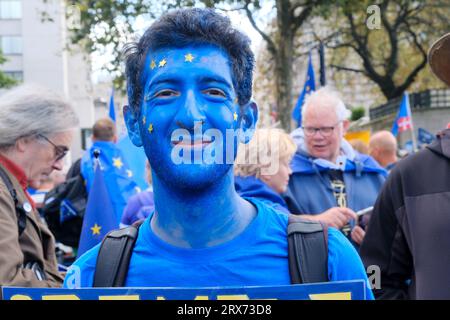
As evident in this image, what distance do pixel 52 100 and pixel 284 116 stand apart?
8.71 meters

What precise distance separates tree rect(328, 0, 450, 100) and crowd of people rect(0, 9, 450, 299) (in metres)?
12.4

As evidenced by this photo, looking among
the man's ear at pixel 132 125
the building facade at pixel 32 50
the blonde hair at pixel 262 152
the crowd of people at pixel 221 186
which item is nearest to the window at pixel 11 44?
the building facade at pixel 32 50

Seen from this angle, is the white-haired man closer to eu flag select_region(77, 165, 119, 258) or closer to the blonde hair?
the blonde hair

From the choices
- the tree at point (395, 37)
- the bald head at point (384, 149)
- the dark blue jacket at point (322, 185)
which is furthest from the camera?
the tree at point (395, 37)

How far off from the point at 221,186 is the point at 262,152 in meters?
1.68

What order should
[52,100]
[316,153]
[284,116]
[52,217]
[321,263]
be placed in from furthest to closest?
[284,116] < [52,217] < [316,153] < [52,100] < [321,263]

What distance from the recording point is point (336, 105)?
169 inches

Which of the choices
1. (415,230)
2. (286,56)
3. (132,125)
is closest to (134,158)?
(415,230)

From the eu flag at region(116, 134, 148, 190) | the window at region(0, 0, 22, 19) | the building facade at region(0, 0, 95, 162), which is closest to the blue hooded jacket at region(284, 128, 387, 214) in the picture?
the eu flag at region(116, 134, 148, 190)

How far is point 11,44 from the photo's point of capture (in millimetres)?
46562

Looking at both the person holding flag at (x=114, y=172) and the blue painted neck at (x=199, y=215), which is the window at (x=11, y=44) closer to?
A: the person holding flag at (x=114, y=172)

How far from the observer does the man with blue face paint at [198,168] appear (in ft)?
5.15
